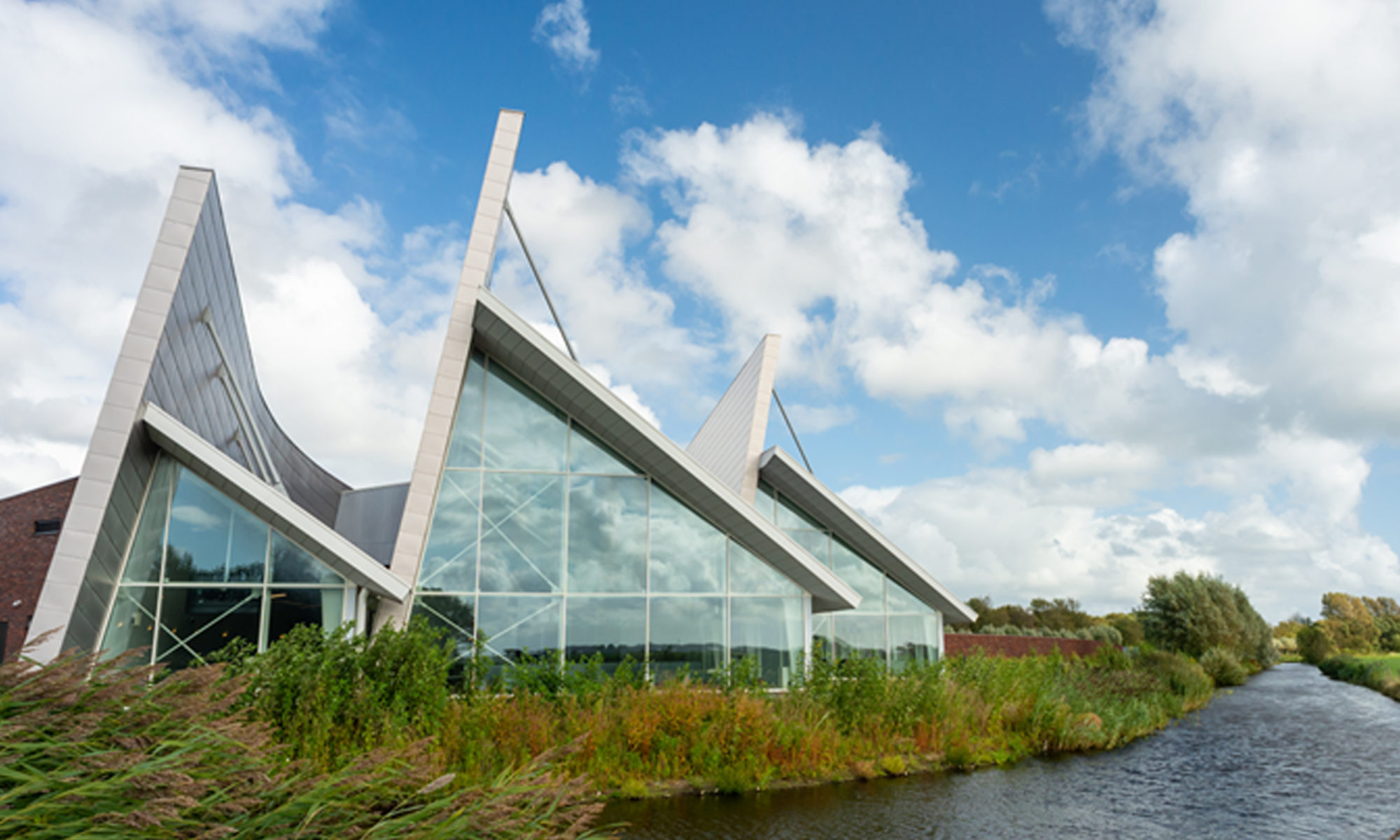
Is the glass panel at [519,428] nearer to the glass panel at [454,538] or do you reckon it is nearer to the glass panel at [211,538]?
the glass panel at [454,538]

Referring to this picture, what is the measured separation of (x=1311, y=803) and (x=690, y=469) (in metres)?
10.1

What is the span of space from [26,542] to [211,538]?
2266 centimetres

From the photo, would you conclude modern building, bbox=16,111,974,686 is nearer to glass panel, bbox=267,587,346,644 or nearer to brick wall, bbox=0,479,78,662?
glass panel, bbox=267,587,346,644

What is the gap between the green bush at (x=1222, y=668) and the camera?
103 feet

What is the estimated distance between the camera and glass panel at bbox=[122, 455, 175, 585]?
1302 centimetres

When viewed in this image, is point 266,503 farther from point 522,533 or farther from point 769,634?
point 769,634

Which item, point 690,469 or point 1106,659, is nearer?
point 690,469

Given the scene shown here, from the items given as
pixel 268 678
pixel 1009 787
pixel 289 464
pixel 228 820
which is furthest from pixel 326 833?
pixel 289 464

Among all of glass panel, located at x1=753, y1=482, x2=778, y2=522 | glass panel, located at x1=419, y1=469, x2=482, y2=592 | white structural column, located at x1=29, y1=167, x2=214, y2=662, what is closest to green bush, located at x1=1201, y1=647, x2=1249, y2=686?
glass panel, located at x1=753, y1=482, x2=778, y2=522

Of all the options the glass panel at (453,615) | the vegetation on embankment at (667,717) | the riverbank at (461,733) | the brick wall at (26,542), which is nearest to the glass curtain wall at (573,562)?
the glass panel at (453,615)

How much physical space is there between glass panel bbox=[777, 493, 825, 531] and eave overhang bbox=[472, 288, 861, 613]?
12.2 feet

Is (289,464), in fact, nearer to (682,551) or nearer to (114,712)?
(682,551)

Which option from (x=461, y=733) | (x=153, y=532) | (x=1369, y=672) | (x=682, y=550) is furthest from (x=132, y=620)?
(x=1369, y=672)

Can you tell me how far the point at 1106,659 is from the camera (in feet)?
88.5
